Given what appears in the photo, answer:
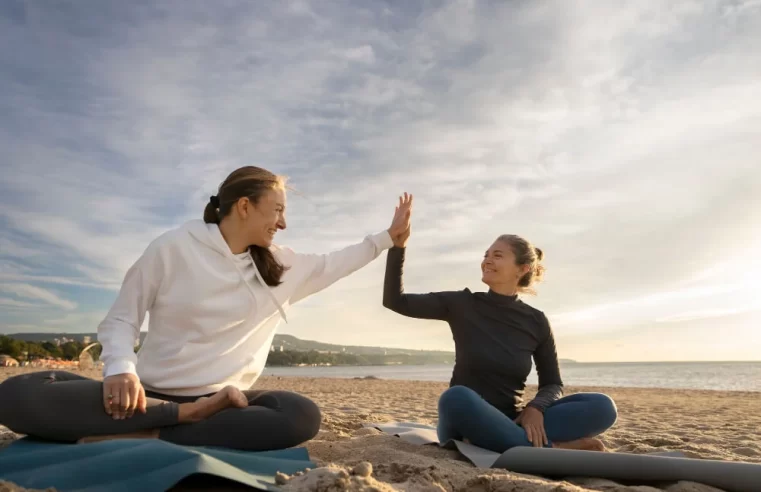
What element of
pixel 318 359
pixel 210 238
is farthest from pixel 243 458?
pixel 318 359

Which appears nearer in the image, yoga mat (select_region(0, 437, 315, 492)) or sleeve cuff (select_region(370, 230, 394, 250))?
yoga mat (select_region(0, 437, 315, 492))

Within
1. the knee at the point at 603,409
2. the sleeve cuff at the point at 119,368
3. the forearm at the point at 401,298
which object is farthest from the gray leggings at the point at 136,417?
the knee at the point at 603,409

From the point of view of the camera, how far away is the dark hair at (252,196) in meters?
3.19

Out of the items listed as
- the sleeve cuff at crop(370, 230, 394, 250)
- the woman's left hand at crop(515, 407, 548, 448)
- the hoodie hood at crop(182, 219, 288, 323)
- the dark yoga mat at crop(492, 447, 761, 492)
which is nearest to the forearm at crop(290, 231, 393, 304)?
the sleeve cuff at crop(370, 230, 394, 250)

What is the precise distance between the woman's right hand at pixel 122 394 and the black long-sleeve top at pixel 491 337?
163 cm

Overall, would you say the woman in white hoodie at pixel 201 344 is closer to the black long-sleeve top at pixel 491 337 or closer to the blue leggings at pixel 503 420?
the black long-sleeve top at pixel 491 337

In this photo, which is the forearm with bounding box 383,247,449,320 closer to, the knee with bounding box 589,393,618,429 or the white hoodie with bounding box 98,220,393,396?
the white hoodie with bounding box 98,220,393,396

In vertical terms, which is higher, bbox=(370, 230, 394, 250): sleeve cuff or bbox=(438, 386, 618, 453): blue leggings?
bbox=(370, 230, 394, 250): sleeve cuff

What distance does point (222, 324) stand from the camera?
306cm

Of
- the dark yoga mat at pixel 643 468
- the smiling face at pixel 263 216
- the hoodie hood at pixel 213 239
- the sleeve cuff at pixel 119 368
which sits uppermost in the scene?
the smiling face at pixel 263 216

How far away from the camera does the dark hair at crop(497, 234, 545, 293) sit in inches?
150

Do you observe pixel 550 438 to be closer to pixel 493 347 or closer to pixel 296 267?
pixel 493 347

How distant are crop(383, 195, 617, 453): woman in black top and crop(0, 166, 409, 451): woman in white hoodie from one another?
0.75 metres

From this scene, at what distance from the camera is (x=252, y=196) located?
3.17m
